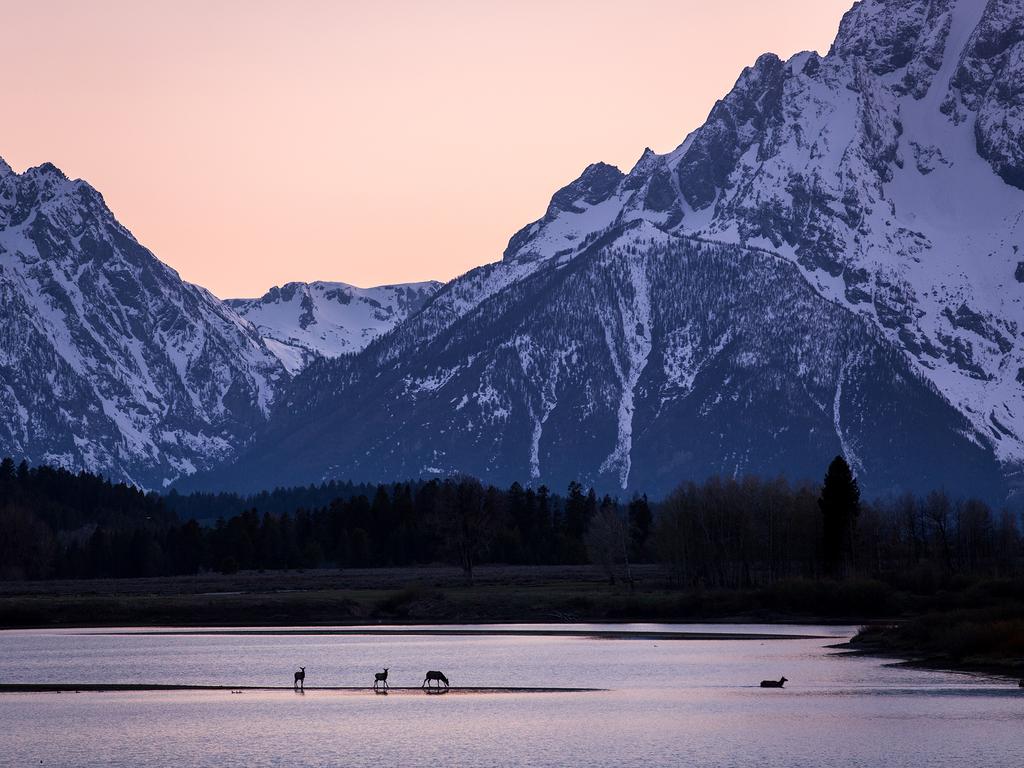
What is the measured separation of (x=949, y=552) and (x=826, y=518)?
33604 mm

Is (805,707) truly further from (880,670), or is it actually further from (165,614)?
(165,614)

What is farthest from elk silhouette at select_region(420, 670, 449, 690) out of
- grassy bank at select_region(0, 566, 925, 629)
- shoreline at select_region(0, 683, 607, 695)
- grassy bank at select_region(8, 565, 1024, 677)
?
grassy bank at select_region(0, 566, 925, 629)

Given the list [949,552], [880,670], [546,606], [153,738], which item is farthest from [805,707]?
[949,552]

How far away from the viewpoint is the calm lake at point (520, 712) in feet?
220

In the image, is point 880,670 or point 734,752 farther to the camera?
point 880,670

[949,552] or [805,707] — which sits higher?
[949,552]

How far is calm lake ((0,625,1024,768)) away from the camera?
2635 inches

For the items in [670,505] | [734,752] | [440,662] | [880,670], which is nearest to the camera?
[734,752]

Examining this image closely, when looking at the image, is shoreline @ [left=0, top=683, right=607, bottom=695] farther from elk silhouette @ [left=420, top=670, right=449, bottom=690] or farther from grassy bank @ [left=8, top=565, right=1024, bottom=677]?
grassy bank @ [left=8, top=565, right=1024, bottom=677]

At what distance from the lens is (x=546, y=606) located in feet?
520

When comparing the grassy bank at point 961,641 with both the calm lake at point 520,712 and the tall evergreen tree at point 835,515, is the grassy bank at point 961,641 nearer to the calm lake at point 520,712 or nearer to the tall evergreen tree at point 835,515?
the calm lake at point 520,712

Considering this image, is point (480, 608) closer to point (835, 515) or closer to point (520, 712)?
point (835, 515)

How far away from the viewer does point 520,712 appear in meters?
79.9

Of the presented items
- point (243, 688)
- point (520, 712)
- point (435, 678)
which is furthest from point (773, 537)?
point (520, 712)
